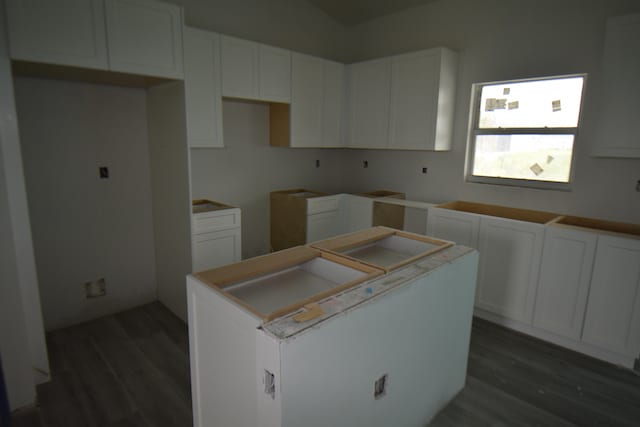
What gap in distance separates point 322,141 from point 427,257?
2.57 m

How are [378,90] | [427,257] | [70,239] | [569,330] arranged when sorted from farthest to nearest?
[378,90] < [70,239] < [569,330] < [427,257]

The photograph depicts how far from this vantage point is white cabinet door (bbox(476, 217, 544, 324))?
9.35 ft

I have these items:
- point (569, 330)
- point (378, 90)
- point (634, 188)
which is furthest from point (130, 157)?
point (634, 188)

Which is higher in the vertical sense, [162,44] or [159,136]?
[162,44]

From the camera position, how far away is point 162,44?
256 cm

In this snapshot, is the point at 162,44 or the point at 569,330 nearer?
the point at 162,44

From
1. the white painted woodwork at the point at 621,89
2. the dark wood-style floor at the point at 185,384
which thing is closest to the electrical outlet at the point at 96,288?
the dark wood-style floor at the point at 185,384

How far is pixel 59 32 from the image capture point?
2.14 meters

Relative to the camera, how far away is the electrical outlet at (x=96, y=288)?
3.11 metres

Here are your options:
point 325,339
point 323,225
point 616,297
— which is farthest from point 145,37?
point 616,297

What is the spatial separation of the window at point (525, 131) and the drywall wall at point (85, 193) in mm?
3125

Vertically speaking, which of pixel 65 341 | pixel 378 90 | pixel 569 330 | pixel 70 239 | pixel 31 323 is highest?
pixel 378 90

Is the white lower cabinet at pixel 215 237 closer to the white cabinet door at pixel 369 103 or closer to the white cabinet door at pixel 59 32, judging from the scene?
A: the white cabinet door at pixel 59 32

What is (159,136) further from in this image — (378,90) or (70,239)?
(378,90)
